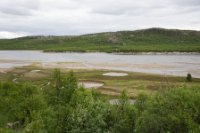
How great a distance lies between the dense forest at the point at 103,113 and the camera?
33.8 meters

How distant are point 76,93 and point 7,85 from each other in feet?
72.0

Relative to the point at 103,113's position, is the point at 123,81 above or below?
below

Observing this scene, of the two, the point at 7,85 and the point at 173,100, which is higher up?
the point at 173,100

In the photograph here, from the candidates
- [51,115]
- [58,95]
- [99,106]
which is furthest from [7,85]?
[99,106]

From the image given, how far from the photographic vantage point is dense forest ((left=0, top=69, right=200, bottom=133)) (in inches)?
1330

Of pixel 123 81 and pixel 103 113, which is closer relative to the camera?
pixel 103 113

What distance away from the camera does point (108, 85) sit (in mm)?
88938

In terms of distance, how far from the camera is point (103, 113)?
41312 millimetres

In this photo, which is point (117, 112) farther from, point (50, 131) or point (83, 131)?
point (50, 131)

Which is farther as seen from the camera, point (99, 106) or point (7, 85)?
point (7, 85)

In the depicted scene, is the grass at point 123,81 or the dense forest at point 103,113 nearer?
the dense forest at point 103,113

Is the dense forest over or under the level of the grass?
over

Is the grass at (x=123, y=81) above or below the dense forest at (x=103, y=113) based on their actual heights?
below

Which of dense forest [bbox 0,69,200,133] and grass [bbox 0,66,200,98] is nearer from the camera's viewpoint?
dense forest [bbox 0,69,200,133]
